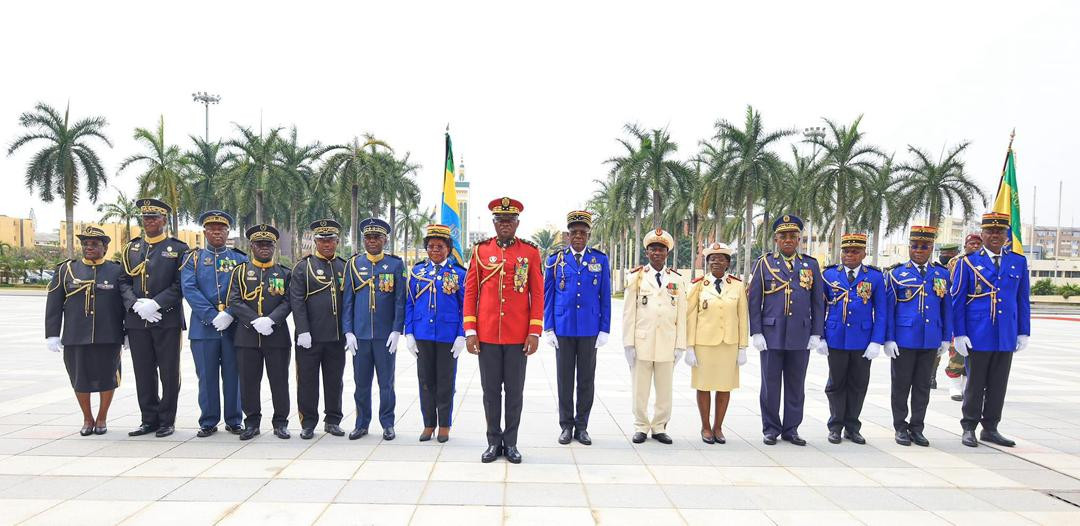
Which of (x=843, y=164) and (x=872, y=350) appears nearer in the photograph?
(x=872, y=350)

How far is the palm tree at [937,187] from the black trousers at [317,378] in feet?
89.7

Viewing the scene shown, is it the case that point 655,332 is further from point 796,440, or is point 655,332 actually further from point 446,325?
point 446,325

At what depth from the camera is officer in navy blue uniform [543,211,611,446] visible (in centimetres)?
514

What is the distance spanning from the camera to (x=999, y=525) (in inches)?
139

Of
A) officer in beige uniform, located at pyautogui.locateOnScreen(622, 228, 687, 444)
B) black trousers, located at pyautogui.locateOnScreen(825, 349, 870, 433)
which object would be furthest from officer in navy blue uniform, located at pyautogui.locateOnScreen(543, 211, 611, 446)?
black trousers, located at pyautogui.locateOnScreen(825, 349, 870, 433)

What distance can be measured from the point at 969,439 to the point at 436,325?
4.81 metres

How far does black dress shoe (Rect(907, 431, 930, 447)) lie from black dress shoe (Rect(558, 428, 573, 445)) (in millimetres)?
3082

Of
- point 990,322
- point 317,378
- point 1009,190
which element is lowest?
point 317,378

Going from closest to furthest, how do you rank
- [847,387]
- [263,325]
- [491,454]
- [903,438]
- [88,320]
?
[491,454]
[263,325]
[88,320]
[903,438]
[847,387]

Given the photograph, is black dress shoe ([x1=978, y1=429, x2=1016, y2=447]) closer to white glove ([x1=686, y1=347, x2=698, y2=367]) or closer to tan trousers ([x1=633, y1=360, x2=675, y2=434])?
white glove ([x1=686, y1=347, x2=698, y2=367])

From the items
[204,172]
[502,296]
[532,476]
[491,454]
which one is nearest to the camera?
[532,476]

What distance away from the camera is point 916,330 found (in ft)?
17.3

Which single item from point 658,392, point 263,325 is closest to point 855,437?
point 658,392

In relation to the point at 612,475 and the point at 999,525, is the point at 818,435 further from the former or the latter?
the point at 612,475
